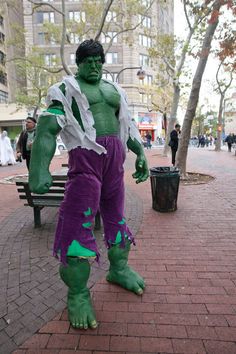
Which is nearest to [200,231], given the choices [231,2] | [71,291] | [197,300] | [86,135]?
[197,300]

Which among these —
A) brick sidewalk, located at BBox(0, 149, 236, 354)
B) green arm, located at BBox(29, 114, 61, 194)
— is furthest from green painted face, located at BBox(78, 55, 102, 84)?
brick sidewalk, located at BBox(0, 149, 236, 354)

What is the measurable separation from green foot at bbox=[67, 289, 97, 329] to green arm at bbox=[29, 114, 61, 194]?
950 mm

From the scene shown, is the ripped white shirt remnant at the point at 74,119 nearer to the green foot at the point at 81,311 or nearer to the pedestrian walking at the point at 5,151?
the green foot at the point at 81,311

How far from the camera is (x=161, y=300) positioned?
2.67 m

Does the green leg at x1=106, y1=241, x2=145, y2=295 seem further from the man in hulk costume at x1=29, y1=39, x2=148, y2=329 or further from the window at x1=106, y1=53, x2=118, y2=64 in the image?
the window at x1=106, y1=53, x2=118, y2=64

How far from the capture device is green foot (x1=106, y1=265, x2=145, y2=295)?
109 inches

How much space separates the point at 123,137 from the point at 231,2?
5413mm

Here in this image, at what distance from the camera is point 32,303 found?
266cm

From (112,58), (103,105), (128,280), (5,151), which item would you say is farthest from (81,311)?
(112,58)

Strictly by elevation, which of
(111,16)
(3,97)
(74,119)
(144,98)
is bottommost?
(74,119)

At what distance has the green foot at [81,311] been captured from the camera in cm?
231

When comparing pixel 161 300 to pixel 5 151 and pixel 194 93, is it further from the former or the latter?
pixel 5 151

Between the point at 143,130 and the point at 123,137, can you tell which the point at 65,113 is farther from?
the point at 143,130

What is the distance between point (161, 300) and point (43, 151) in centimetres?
165
